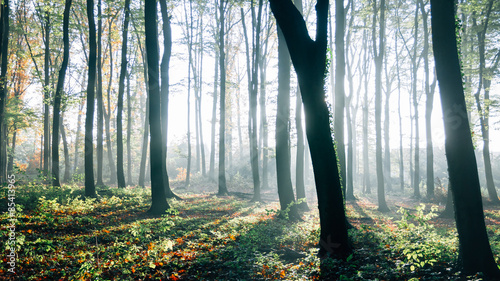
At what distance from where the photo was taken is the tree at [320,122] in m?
5.20

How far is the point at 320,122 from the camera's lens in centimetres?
522

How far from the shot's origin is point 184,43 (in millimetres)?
22484

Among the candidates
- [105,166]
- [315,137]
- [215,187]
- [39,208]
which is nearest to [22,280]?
[39,208]

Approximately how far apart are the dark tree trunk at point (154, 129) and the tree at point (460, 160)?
842cm

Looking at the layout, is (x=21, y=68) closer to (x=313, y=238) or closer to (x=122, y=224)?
(x=122, y=224)

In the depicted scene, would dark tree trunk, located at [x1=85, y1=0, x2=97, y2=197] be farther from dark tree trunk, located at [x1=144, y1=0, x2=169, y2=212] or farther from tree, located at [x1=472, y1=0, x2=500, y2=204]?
tree, located at [x1=472, y1=0, x2=500, y2=204]

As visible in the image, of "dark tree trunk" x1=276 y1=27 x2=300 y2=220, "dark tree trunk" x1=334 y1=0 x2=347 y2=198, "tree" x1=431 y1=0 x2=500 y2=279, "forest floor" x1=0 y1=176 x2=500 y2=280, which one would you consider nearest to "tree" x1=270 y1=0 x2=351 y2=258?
"forest floor" x1=0 y1=176 x2=500 y2=280

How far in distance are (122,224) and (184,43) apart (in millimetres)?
18332

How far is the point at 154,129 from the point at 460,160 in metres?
8.77

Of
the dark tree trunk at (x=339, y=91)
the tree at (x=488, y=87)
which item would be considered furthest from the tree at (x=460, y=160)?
the tree at (x=488, y=87)

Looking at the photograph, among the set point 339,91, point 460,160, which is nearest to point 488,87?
point 339,91

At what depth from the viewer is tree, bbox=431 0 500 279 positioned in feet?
14.3

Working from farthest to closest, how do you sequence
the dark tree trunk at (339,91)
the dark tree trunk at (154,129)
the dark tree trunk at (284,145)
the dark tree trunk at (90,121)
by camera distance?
the dark tree trunk at (339,91) → the dark tree trunk at (90,121) → the dark tree trunk at (284,145) → the dark tree trunk at (154,129)

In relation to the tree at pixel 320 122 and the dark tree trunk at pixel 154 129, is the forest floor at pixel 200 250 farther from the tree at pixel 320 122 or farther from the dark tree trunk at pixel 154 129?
the dark tree trunk at pixel 154 129
